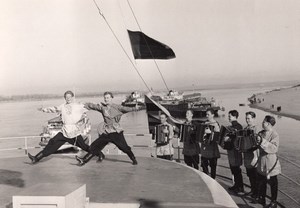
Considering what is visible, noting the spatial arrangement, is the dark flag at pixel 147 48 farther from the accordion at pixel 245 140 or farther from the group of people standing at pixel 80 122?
the accordion at pixel 245 140

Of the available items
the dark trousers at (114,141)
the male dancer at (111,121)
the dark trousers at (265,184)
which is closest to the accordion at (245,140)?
the dark trousers at (265,184)

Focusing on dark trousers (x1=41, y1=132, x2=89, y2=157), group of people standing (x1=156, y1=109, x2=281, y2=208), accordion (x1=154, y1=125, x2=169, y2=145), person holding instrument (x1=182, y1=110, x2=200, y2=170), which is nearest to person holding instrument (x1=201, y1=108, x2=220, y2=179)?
group of people standing (x1=156, y1=109, x2=281, y2=208)

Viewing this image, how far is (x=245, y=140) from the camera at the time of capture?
675 cm

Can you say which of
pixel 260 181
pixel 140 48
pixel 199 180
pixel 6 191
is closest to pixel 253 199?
pixel 260 181

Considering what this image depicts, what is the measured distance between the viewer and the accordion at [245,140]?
21.9ft

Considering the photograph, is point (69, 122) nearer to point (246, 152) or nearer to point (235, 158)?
point (235, 158)

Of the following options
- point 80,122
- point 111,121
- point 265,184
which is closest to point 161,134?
point 111,121

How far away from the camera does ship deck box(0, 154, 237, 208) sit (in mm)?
5324

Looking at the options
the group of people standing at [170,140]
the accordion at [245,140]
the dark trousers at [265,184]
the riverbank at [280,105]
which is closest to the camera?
the dark trousers at [265,184]

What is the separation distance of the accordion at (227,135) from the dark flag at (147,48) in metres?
5.43

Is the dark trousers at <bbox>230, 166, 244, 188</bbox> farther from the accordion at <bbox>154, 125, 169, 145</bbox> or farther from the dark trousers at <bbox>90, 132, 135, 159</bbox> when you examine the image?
the dark trousers at <bbox>90, 132, 135, 159</bbox>

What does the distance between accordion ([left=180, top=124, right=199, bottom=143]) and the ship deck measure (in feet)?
2.03

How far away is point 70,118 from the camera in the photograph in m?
8.24

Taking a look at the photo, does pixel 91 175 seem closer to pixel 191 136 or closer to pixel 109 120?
pixel 109 120
